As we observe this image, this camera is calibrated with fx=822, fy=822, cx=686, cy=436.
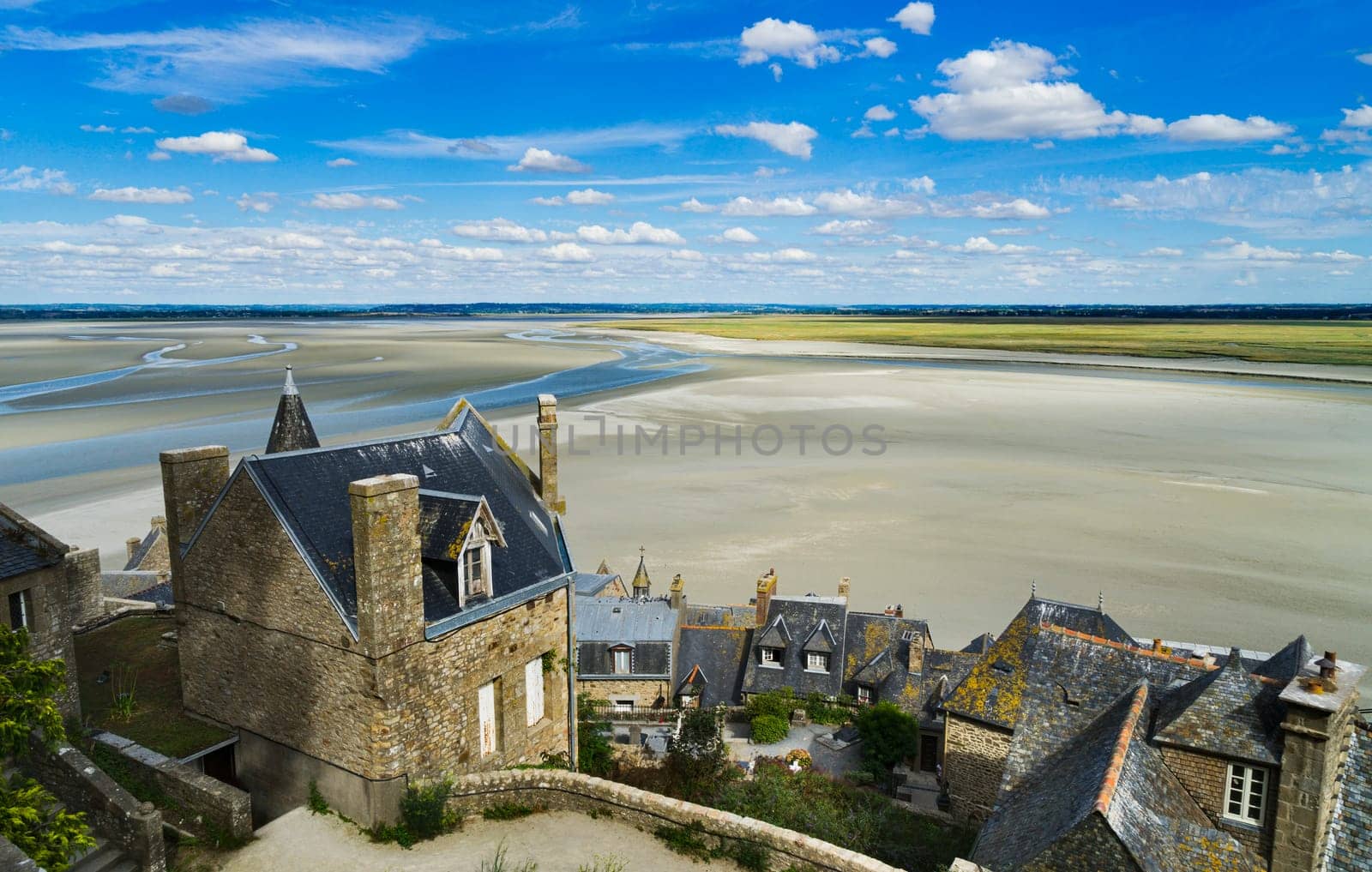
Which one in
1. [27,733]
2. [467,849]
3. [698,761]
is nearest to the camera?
[27,733]

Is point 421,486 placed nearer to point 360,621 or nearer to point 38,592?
point 360,621

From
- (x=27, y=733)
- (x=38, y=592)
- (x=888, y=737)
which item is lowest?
(x=888, y=737)

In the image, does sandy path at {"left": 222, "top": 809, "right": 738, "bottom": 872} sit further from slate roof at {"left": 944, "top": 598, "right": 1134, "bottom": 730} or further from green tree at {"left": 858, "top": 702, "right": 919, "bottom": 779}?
green tree at {"left": 858, "top": 702, "right": 919, "bottom": 779}

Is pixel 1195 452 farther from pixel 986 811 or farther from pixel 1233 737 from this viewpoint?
pixel 1233 737

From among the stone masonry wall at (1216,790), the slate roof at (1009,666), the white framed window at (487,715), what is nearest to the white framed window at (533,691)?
the white framed window at (487,715)

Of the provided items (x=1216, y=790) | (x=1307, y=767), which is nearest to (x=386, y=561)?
(x=1216, y=790)

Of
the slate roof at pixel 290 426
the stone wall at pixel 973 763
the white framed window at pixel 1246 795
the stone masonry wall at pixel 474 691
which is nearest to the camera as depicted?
the white framed window at pixel 1246 795

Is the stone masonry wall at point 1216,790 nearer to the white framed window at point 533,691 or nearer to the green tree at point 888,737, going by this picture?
the white framed window at point 533,691
